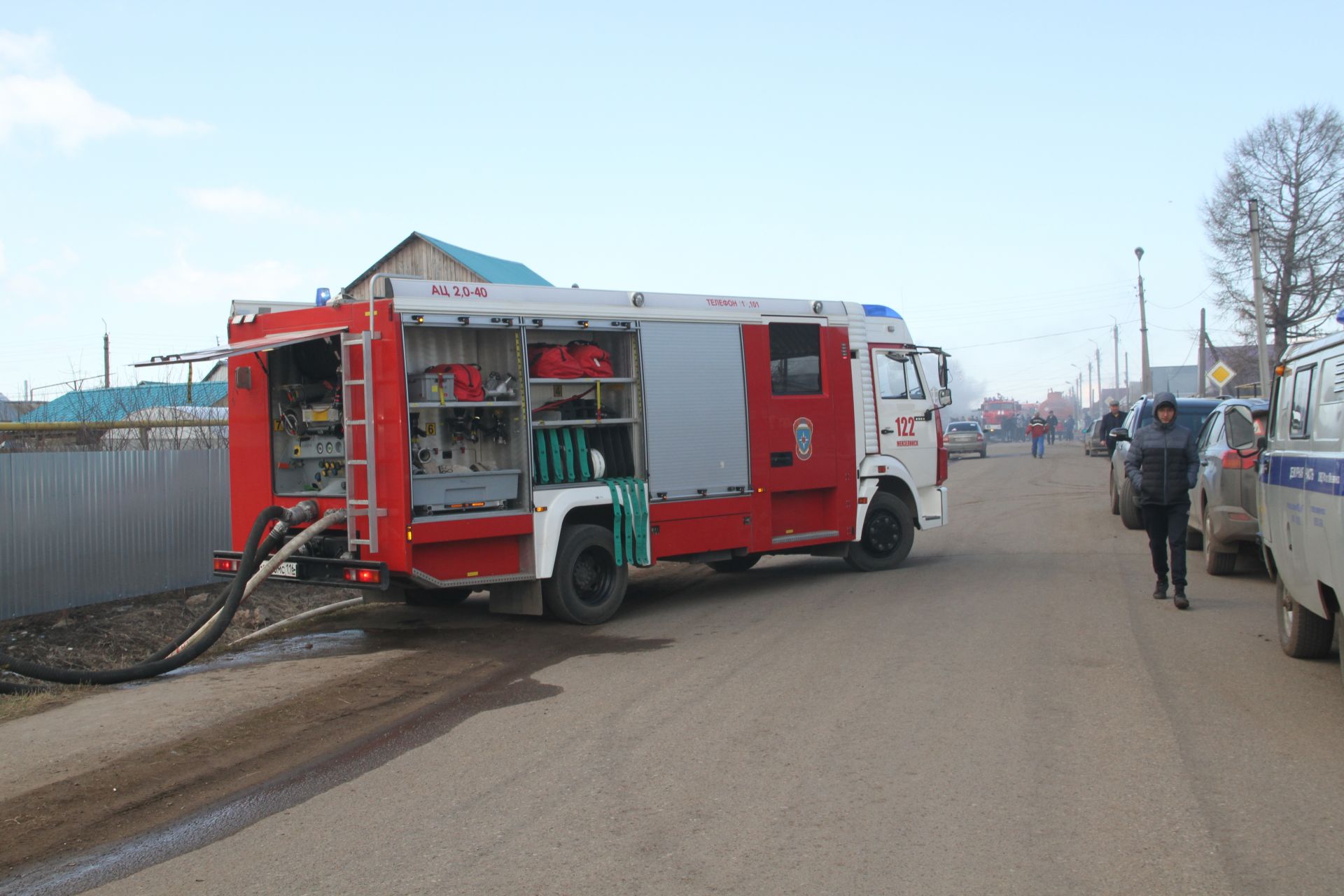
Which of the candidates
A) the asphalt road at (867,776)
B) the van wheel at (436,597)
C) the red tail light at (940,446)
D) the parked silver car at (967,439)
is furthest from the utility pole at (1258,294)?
the van wheel at (436,597)

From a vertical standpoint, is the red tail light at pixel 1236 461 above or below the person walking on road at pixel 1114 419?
below

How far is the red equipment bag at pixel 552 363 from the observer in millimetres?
10016

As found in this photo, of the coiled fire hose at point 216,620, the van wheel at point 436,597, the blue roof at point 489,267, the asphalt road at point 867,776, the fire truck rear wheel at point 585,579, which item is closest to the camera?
the asphalt road at point 867,776

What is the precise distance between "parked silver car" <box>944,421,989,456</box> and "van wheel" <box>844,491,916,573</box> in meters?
33.8

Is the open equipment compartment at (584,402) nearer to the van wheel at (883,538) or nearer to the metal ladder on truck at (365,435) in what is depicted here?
the metal ladder on truck at (365,435)

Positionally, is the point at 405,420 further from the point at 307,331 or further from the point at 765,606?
the point at 765,606

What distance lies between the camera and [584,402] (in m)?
10.4

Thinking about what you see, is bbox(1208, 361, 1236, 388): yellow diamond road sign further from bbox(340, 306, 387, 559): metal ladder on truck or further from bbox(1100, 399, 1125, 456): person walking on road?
bbox(340, 306, 387, 559): metal ladder on truck

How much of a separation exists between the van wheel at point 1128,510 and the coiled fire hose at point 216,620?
12167 millimetres

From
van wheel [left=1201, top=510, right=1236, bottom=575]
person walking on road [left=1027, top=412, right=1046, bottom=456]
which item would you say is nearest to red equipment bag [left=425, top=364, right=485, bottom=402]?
van wheel [left=1201, top=510, right=1236, bottom=575]

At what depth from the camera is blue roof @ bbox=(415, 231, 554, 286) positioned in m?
35.0

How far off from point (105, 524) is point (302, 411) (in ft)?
10.3

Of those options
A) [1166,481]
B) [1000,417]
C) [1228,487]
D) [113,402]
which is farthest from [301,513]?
[1000,417]

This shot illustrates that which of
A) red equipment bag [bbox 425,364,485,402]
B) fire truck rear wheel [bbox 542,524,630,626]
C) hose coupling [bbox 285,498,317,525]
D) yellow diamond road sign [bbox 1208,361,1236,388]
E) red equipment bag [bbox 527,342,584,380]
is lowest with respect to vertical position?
fire truck rear wheel [bbox 542,524,630,626]
